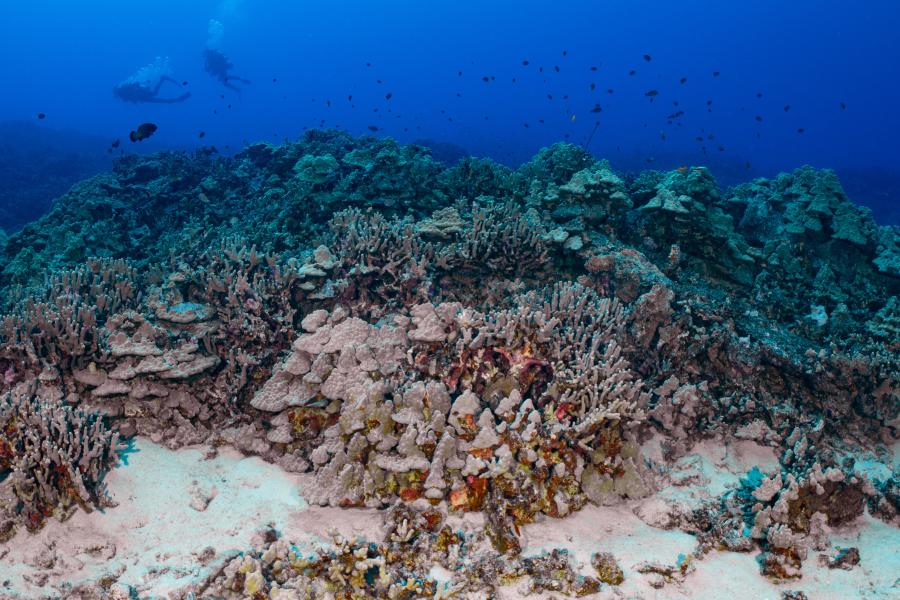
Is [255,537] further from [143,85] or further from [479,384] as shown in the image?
[143,85]

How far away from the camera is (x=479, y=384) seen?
194 inches

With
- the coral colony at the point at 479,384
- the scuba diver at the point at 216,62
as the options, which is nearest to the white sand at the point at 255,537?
the coral colony at the point at 479,384

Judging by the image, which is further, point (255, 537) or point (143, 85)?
point (143, 85)

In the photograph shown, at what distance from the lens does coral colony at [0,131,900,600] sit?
395cm

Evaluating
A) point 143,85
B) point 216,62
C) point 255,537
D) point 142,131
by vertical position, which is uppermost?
point 216,62

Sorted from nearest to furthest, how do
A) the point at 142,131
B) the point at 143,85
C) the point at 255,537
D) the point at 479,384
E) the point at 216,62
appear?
the point at 255,537 → the point at 479,384 → the point at 142,131 → the point at 143,85 → the point at 216,62

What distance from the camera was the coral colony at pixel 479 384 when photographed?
155 inches

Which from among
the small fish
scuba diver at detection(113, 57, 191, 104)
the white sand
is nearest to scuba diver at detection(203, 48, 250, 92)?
scuba diver at detection(113, 57, 191, 104)

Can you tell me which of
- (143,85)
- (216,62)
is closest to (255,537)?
(143,85)

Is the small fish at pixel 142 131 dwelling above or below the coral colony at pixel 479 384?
above

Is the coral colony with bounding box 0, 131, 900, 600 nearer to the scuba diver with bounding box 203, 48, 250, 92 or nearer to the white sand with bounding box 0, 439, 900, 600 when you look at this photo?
the white sand with bounding box 0, 439, 900, 600

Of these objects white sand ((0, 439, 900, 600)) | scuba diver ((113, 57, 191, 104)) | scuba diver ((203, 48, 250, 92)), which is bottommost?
white sand ((0, 439, 900, 600))

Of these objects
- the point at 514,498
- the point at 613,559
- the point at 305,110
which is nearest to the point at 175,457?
the point at 514,498

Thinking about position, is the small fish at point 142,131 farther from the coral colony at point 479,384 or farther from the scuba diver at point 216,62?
the scuba diver at point 216,62
